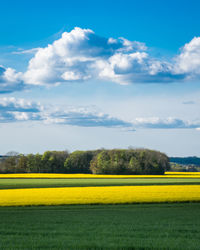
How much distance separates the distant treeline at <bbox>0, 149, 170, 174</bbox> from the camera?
10056cm

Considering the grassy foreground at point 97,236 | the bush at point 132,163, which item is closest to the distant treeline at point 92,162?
the bush at point 132,163

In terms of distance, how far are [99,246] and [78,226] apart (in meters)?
4.81

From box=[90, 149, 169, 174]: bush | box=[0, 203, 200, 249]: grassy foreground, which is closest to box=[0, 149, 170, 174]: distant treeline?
box=[90, 149, 169, 174]: bush

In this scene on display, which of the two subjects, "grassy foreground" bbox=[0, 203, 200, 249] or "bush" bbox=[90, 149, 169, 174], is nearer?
"grassy foreground" bbox=[0, 203, 200, 249]

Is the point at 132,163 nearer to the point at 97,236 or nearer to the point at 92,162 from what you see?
the point at 92,162

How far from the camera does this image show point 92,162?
359ft

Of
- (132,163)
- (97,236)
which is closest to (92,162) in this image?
(132,163)

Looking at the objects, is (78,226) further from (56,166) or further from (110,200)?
(56,166)

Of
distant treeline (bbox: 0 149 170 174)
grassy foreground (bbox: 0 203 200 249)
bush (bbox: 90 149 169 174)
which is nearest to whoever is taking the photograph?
grassy foreground (bbox: 0 203 200 249)

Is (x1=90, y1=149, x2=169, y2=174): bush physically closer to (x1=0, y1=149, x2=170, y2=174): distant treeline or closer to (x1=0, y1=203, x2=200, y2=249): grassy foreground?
Result: (x1=0, y1=149, x2=170, y2=174): distant treeline

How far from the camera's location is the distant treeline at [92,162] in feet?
330

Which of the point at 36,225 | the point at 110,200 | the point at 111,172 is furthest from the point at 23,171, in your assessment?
the point at 36,225

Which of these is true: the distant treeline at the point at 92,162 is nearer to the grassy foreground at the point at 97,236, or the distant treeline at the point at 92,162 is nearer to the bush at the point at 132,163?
the bush at the point at 132,163

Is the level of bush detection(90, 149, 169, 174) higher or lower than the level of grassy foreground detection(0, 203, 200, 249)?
higher
